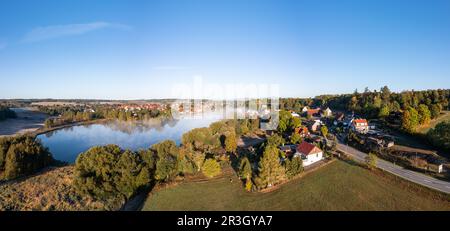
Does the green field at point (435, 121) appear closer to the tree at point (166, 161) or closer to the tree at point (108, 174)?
the tree at point (166, 161)

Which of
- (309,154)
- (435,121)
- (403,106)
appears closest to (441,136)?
(309,154)

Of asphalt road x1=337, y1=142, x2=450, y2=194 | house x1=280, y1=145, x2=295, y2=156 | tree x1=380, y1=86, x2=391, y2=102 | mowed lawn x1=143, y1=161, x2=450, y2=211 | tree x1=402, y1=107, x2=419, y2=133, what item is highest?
tree x1=380, y1=86, x2=391, y2=102

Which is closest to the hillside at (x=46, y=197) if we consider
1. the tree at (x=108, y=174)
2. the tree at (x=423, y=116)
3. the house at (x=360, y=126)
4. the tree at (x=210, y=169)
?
the tree at (x=108, y=174)

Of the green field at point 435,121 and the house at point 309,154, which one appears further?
the green field at point 435,121

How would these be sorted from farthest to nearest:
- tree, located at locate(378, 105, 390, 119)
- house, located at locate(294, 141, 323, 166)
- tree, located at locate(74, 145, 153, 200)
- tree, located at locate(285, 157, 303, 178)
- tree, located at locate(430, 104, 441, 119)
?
tree, located at locate(378, 105, 390, 119) → tree, located at locate(430, 104, 441, 119) → house, located at locate(294, 141, 323, 166) → tree, located at locate(285, 157, 303, 178) → tree, located at locate(74, 145, 153, 200)

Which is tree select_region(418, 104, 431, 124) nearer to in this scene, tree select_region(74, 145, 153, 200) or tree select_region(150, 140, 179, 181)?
tree select_region(150, 140, 179, 181)

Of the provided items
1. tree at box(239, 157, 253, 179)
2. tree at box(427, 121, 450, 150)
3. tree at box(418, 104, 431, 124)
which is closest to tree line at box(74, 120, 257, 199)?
tree at box(239, 157, 253, 179)

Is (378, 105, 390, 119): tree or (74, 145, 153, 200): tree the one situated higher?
(378, 105, 390, 119): tree
